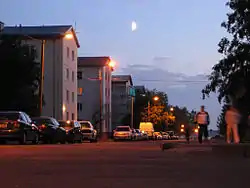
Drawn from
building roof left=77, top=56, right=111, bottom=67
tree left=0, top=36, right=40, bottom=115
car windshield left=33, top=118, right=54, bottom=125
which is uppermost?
building roof left=77, top=56, right=111, bottom=67

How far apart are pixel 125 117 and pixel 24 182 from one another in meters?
92.9

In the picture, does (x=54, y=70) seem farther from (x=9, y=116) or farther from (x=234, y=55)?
(x=9, y=116)

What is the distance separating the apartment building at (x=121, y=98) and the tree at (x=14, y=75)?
175 ft

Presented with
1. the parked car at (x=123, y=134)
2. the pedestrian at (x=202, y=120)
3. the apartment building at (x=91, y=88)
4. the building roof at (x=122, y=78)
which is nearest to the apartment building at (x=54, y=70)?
the parked car at (x=123, y=134)

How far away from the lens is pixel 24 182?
33.9 feet

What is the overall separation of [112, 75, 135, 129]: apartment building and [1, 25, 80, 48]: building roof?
32612 mm

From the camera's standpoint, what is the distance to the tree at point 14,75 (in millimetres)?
46656

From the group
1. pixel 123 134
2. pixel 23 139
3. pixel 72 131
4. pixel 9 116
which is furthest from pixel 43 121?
pixel 123 134

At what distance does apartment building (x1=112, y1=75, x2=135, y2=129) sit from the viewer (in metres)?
104

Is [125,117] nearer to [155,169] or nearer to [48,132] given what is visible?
[48,132]

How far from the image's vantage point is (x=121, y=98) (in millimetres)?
107188

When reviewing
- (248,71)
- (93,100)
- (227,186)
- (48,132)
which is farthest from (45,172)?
(93,100)

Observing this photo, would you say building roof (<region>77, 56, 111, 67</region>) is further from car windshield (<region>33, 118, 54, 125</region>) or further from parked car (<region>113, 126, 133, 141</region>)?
car windshield (<region>33, 118, 54, 125</region>)

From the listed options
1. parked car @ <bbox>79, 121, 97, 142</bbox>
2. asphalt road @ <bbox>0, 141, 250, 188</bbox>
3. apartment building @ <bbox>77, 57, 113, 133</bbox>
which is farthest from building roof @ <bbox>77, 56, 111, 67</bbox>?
asphalt road @ <bbox>0, 141, 250, 188</bbox>
